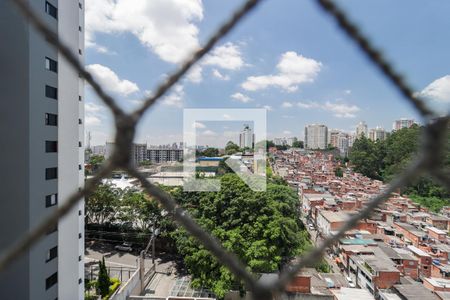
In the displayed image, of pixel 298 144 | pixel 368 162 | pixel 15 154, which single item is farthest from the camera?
pixel 298 144

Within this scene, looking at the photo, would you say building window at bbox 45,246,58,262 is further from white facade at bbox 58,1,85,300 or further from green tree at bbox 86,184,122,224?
green tree at bbox 86,184,122,224

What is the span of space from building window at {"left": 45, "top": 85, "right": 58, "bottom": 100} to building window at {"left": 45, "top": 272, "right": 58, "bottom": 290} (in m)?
2.82

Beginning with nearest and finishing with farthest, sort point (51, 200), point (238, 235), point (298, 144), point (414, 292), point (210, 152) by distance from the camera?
point (51, 200) < point (238, 235) < point (414, 292) < point (210, 152) < point (298, 144)

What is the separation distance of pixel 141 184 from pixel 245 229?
6.16 meters

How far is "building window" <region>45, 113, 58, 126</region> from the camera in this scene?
171 inches

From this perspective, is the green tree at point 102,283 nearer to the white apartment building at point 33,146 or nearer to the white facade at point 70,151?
the white facade at point 70,151

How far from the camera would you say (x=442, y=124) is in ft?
1.19

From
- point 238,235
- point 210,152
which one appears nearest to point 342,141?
point 210,152

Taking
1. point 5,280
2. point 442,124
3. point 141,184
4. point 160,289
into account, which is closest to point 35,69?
point 5,280

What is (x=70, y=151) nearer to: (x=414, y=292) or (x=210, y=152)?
(x=210, y=152)

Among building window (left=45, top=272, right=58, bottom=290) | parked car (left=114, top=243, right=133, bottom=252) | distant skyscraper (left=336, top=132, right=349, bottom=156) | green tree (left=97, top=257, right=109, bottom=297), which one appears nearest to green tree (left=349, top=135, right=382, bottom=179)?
distant skyscraper (left=336, top=132, right=349, bottom=156)

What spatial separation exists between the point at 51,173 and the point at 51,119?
85cm

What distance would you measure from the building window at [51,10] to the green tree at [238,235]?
15.7ft

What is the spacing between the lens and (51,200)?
4352 mm
